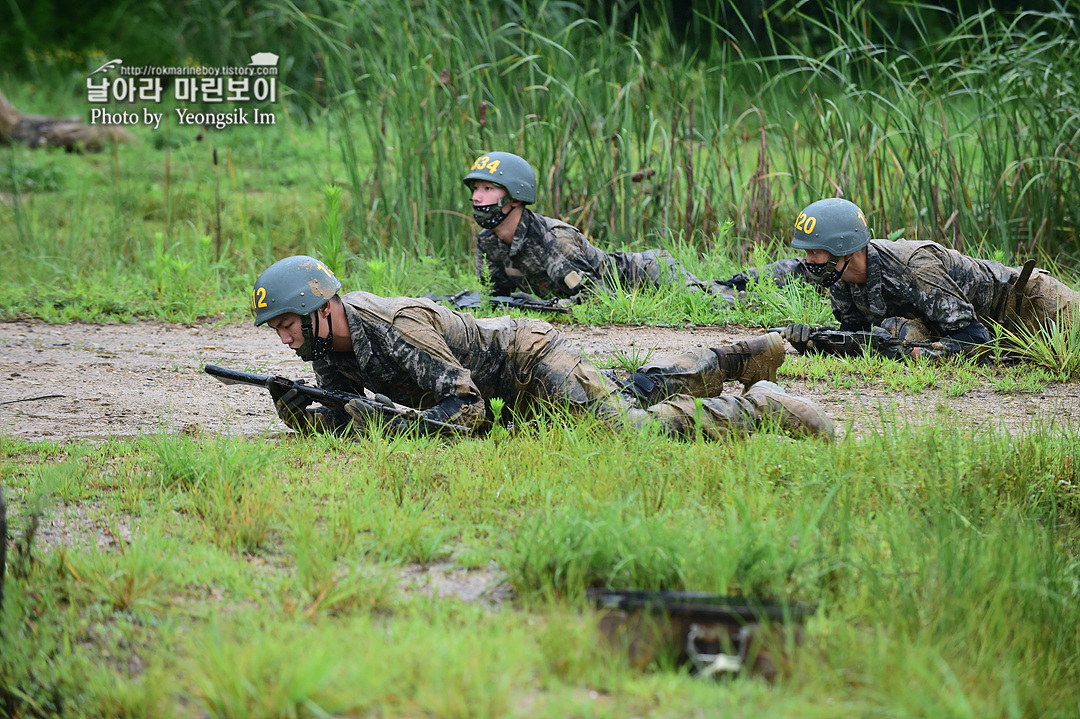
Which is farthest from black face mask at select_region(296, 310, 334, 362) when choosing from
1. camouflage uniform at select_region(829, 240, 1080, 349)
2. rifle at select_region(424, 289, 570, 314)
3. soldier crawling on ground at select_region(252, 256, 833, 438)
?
camouflage uniform at select_region(829, 240, 1080, 349)

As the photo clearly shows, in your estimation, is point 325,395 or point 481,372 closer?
point 325,395

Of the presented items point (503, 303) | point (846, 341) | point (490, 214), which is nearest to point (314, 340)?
point (503, 303)

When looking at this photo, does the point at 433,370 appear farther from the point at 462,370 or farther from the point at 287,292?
the point at 287,292

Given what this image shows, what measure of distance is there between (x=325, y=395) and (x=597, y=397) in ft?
3.62

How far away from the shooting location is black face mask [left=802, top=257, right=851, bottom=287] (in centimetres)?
526

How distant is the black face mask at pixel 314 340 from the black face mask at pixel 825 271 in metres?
2.57

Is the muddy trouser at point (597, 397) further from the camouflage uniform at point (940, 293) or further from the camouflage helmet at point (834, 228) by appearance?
the camouflage uniform at point (940, 293)

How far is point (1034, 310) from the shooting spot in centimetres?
537

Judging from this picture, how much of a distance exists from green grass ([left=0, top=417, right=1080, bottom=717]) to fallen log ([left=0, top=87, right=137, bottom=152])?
26.4 ft

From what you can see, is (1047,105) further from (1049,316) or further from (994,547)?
(994,547)

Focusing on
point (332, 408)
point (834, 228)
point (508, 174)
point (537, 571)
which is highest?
point (508, 174)

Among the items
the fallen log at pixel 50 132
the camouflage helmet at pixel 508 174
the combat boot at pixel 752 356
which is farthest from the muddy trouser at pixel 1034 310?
the fallen log at pixel 50 132

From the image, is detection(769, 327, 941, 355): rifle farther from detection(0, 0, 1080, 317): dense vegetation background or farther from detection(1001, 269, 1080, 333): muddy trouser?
detection(0, 0, 1080, 317): dense vegetation background

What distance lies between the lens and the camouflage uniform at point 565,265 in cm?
646
